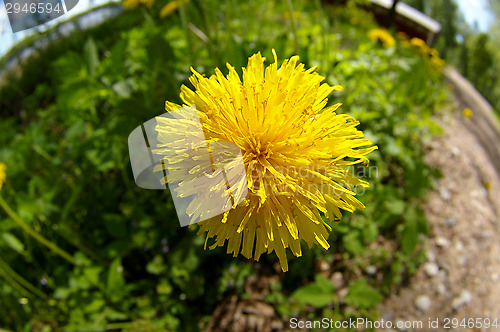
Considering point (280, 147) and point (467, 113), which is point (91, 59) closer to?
point (280, 147)

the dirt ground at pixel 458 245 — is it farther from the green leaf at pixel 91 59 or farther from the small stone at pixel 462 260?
the green leaf at pixel 91 59

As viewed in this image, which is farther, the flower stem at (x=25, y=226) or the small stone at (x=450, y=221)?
the small stone at (x=450, y=221)

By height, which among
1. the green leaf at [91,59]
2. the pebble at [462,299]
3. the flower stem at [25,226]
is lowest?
the pebble at [462,299]

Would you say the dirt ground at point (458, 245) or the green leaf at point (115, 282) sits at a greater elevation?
the green leaf at point (115, 282)

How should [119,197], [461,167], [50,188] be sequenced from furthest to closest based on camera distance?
[461,167]
[119,197]
[50,188]

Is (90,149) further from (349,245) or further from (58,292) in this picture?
(349,245)

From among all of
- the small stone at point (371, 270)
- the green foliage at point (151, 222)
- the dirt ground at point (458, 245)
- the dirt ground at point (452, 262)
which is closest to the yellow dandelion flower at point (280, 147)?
the green foliage at point (151, 222)

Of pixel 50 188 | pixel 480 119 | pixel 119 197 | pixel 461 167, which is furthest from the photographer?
pixel 480 119

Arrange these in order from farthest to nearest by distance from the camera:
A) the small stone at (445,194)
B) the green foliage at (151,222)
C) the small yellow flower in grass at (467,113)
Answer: the small yellow flower in grass at (467,113), the small stone at (445,194), the green foliage at (151,222)

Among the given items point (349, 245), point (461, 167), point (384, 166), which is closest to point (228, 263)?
point (349, 245)
